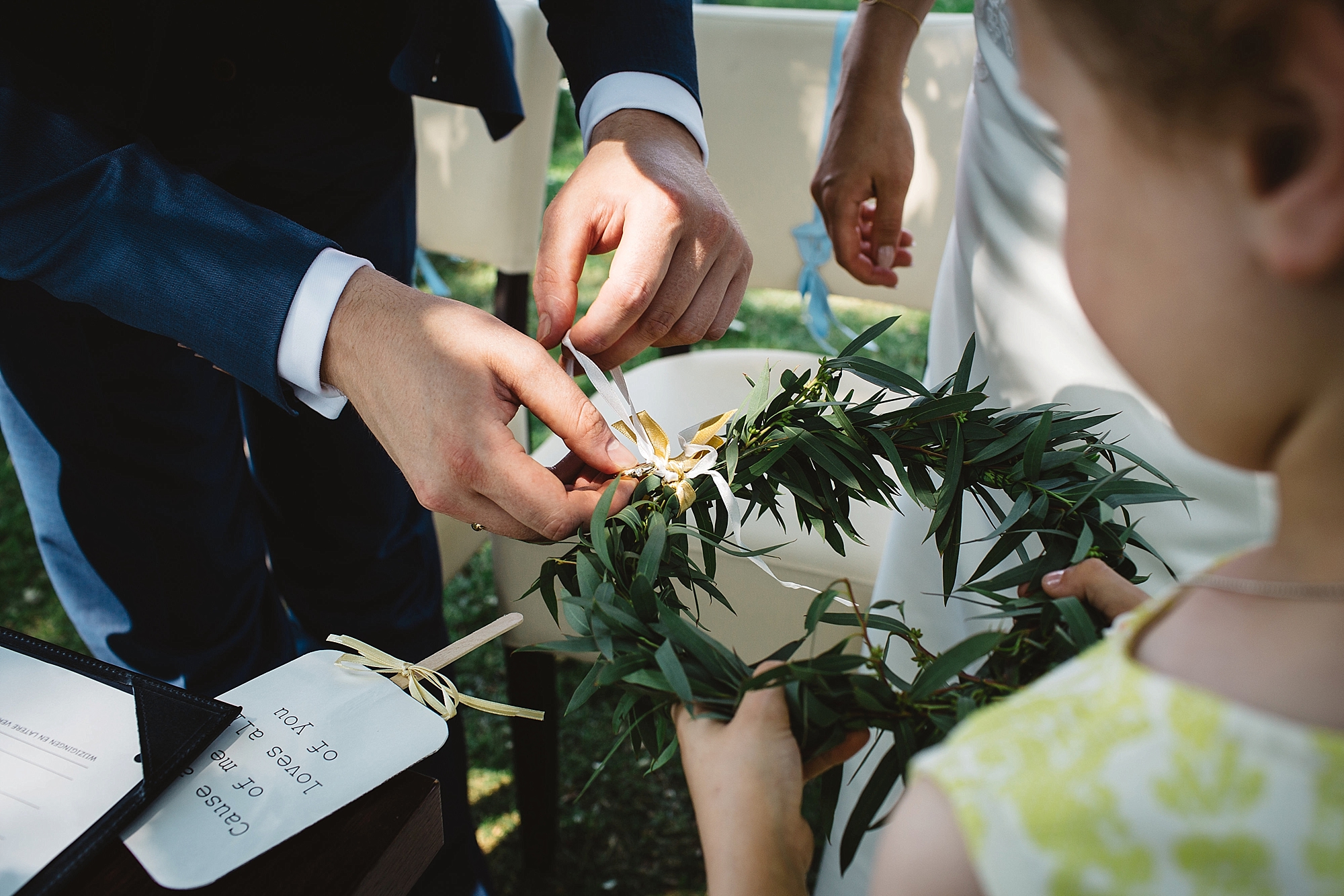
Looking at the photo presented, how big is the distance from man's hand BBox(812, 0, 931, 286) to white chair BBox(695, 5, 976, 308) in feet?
1.37

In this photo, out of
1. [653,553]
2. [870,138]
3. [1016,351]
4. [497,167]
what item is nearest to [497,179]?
[497,167]

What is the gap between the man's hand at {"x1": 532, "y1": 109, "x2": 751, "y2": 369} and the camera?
0.84m

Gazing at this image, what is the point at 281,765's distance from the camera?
0.58 meters

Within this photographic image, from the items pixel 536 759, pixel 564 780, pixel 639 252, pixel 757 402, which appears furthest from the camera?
pixel 564 780

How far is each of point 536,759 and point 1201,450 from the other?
3.77ft

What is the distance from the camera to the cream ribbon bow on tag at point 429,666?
0.63m

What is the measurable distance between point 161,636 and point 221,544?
160 mm

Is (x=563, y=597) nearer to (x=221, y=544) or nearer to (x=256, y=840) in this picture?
(x=256, y=840)

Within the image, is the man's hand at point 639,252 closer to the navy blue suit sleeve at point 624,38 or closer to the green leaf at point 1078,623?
the navy blue suit sleeve at point 624,38

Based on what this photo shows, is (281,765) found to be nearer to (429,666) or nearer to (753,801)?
(429,666)

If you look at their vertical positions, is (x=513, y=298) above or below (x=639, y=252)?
below

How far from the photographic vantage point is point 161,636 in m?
1.24

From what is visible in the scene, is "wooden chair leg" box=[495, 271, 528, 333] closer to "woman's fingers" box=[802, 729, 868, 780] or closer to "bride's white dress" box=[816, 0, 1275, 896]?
"bride's white dress" box=[816, 0, 1275, 896]

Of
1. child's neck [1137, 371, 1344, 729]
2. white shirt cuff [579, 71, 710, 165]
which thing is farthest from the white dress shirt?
child's neck [1137, 371, 1344, 729]
